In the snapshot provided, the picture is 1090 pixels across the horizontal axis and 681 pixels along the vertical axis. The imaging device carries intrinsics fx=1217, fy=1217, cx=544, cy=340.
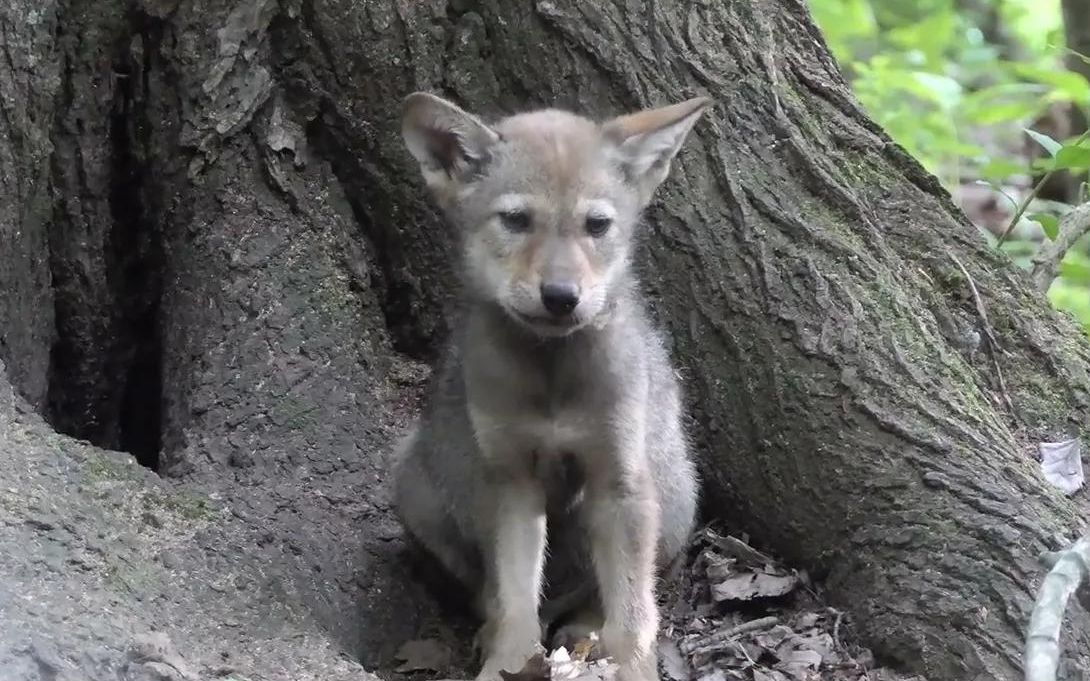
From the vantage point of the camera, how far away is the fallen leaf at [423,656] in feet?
14.2

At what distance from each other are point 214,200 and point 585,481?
74.9 inches

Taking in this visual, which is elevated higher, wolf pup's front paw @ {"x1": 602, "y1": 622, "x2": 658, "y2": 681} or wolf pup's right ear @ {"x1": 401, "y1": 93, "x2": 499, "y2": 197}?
wolf pup's right ear @ {"x1": 401, "y1": 93, "x2": 499, "y2": 197}

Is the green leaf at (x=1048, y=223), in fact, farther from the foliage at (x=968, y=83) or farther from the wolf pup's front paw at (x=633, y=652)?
the wolf pup's front paw at (x=633, y=652)

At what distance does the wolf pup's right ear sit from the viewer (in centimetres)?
398

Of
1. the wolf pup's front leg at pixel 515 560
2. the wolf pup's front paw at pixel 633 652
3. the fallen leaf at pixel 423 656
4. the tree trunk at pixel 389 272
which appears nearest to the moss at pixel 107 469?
the tree trunk at pixel 389 272

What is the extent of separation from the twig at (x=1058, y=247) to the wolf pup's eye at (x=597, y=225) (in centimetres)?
229

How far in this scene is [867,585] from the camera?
13.7 feet

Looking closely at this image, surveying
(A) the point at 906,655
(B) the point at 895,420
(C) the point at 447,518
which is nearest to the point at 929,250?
(B) the point at 895,420

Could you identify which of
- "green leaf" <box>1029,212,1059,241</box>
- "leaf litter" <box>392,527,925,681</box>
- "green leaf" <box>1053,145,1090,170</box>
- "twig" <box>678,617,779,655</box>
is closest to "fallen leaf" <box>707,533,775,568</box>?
"leaf litter" <box>392,527,925,681</box>

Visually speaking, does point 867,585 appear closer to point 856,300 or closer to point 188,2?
point 856,300

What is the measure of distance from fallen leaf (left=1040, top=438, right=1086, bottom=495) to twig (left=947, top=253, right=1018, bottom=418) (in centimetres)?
20

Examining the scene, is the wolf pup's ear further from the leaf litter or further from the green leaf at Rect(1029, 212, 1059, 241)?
the green leaf at Rect(1029, 212, 1059, 241)

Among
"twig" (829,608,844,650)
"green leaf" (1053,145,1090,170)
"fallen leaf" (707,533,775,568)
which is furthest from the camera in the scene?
"green leaf" (1053,145,1090,170)

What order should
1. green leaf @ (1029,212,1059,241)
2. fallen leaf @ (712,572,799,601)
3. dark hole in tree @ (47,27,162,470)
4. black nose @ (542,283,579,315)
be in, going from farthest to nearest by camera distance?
green leaf @ (1029,212,1059,241)
dark hole in tree @ (47,27,162,470)
fallen leaf @ (712,572,799,601)
black nose @ (542,283,579,315)
